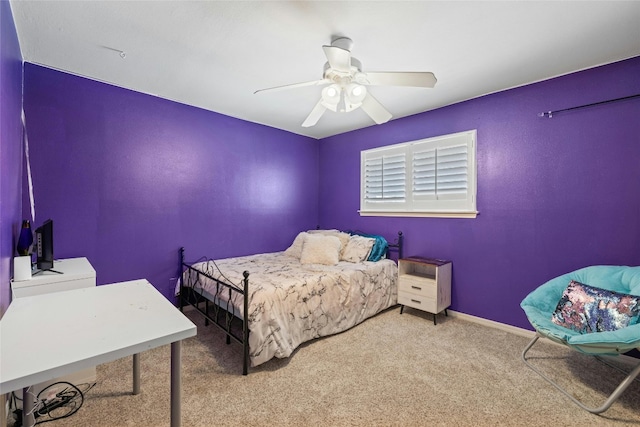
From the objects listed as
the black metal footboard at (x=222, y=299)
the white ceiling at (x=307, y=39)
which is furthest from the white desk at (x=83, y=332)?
the white ceiling at (x=307, y=39)

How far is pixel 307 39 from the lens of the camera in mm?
1972

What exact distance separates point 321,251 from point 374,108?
1694 millimetres

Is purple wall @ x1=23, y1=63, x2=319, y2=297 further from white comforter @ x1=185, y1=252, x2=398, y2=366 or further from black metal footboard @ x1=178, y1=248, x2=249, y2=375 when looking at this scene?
white comforter @ x1=185, y1=252, x2=398, y2=366

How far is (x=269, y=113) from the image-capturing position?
352 cm

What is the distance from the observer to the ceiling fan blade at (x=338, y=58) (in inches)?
64.0

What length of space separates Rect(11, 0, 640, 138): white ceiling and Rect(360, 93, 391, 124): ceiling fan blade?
0.34 metres

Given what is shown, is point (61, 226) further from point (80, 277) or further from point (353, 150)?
point (353, 150)

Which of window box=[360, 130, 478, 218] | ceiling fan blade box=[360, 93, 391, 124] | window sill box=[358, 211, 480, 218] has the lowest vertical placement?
window sill box=[358, 211, 480, 218]

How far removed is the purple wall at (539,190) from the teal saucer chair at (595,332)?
272 mm

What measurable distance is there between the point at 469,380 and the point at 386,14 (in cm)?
256

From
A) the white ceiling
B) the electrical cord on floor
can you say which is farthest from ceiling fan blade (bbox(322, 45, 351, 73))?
the electrical cord on floor

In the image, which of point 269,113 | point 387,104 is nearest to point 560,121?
point 387,104

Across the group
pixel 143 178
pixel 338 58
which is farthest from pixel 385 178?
pixel 143 178

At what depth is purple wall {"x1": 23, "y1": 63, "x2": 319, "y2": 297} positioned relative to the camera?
2482 millimetres
